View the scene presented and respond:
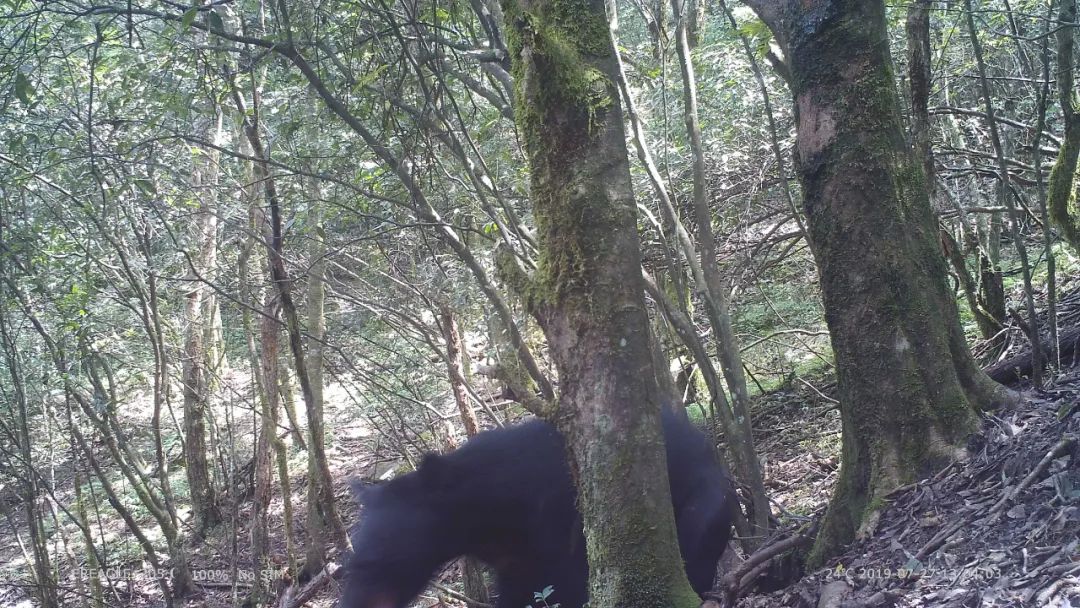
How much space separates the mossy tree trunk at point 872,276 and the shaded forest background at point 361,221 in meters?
0.57

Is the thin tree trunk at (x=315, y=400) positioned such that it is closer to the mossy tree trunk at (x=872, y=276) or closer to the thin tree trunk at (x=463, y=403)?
the thin tree trunk at (x=463, y=403)

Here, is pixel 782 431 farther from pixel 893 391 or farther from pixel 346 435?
pixel 346 435

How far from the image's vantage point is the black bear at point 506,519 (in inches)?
151

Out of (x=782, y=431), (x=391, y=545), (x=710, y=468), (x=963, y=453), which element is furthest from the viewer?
(x=782, y=431)

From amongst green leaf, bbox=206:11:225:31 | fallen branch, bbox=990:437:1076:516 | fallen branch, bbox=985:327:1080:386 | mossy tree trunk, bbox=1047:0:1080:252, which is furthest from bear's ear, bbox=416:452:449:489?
mossy tree trunk, bbox=1047:0:1080:252

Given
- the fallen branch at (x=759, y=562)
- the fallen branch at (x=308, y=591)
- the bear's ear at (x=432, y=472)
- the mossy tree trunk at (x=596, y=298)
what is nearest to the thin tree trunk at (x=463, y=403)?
the bear's ear at (x=432, y=472)

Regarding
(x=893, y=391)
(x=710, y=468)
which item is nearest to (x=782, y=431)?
(x=710, y=468)

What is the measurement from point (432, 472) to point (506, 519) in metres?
0.48

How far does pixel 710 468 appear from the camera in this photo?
413cm

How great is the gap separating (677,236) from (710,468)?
4.04 ft

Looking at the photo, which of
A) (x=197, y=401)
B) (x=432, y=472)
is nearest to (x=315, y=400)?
(x=197, y=401)

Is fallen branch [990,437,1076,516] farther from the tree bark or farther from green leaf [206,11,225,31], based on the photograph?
the tree bark

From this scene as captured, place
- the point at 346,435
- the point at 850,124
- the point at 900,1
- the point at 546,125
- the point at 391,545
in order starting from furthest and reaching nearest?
the point at 346,435 → the point at 900,1 → the point at 391,545 → the point at 850,124 → the point at 546,125

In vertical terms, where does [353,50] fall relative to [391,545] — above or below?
above
